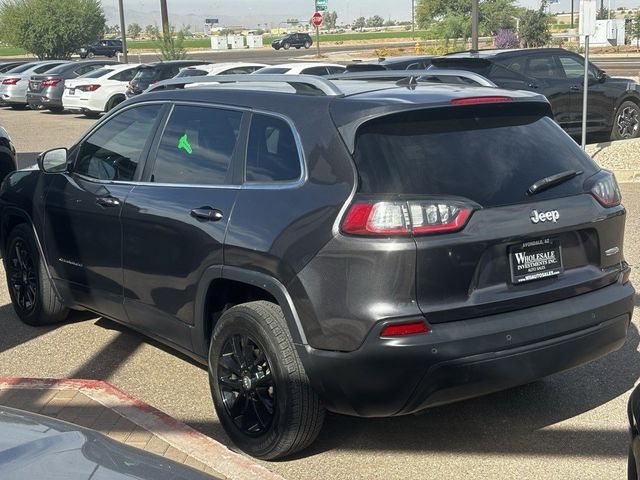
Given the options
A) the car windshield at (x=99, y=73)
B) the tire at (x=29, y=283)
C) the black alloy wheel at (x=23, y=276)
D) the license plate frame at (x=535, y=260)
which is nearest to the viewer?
the license plate frame at (x=535, y=260)

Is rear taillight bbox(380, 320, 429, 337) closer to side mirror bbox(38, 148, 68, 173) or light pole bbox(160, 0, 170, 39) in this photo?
side mirror bbox(38, 148, 68, 173)

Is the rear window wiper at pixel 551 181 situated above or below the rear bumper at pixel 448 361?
above

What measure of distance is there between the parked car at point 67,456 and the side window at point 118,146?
3.02m

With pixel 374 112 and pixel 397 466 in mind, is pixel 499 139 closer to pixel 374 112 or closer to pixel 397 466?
pixel 374 112

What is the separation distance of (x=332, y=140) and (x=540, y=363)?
1.45 meters

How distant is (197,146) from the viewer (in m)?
5.38

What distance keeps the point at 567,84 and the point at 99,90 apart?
15.7 meters

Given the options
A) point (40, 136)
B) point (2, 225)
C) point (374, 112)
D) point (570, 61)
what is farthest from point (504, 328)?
point (40, 136)

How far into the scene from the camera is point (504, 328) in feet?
14.3

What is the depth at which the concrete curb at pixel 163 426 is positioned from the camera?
14.7 ft

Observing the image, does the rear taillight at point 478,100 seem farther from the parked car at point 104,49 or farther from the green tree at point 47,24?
the parked car at point 104,49

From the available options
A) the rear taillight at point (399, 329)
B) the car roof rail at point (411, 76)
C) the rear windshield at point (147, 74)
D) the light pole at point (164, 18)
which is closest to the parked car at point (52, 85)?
the rear windshield at point (147, 74)

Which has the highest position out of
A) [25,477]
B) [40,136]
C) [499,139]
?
[499,139]

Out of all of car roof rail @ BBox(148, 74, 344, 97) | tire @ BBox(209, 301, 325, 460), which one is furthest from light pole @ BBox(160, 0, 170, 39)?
tire @ BBox(209, 301, 325, 460)
